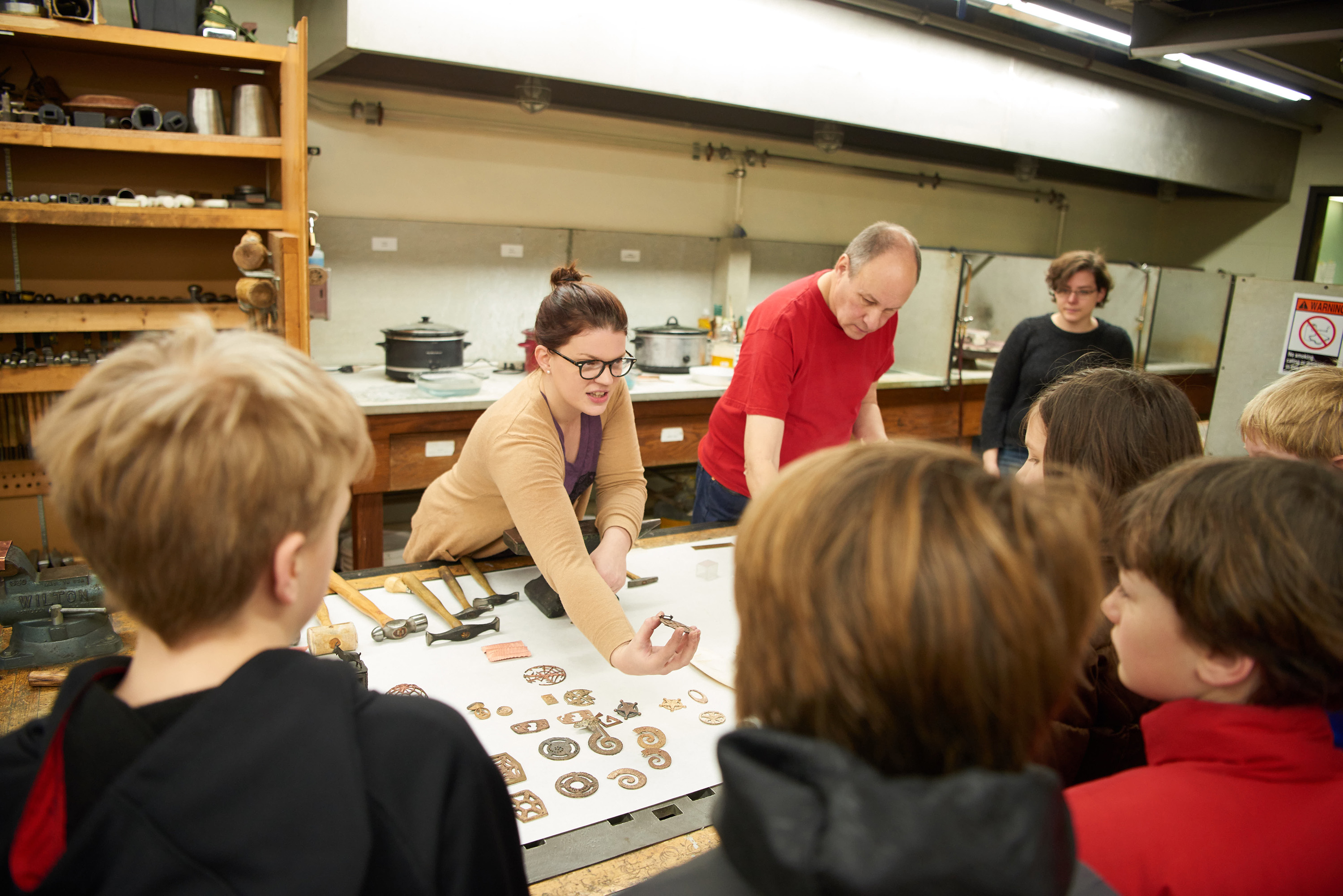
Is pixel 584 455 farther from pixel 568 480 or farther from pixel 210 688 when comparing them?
pixel 210 688

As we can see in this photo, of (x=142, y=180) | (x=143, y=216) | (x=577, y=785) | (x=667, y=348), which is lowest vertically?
(x=577, y=785)

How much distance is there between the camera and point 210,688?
63 centimetres

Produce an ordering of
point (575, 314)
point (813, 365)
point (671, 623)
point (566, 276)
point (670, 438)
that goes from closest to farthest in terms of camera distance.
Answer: point (671, 623)
point (575, 314)
point (566, 276)
point (813, 365)
point (670, 438)

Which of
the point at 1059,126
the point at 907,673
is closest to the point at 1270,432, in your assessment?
the point at 907,673

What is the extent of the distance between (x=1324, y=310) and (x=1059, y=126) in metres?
1.75

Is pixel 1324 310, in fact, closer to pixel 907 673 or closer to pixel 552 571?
pixel 552 571

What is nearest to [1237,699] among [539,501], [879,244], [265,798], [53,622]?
[265,798]

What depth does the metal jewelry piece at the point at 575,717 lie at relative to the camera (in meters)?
1.30

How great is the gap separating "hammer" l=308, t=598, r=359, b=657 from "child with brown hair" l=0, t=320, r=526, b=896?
2.33ft

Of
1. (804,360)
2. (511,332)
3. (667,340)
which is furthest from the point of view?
(511,332)

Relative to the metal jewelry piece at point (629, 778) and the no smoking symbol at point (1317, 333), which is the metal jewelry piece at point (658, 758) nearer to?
the metal jewelry piece at point (629, 778)

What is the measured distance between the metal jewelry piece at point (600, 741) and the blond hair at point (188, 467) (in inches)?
28.6

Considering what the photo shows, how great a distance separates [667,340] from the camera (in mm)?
3883

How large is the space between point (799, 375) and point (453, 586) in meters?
1.06
